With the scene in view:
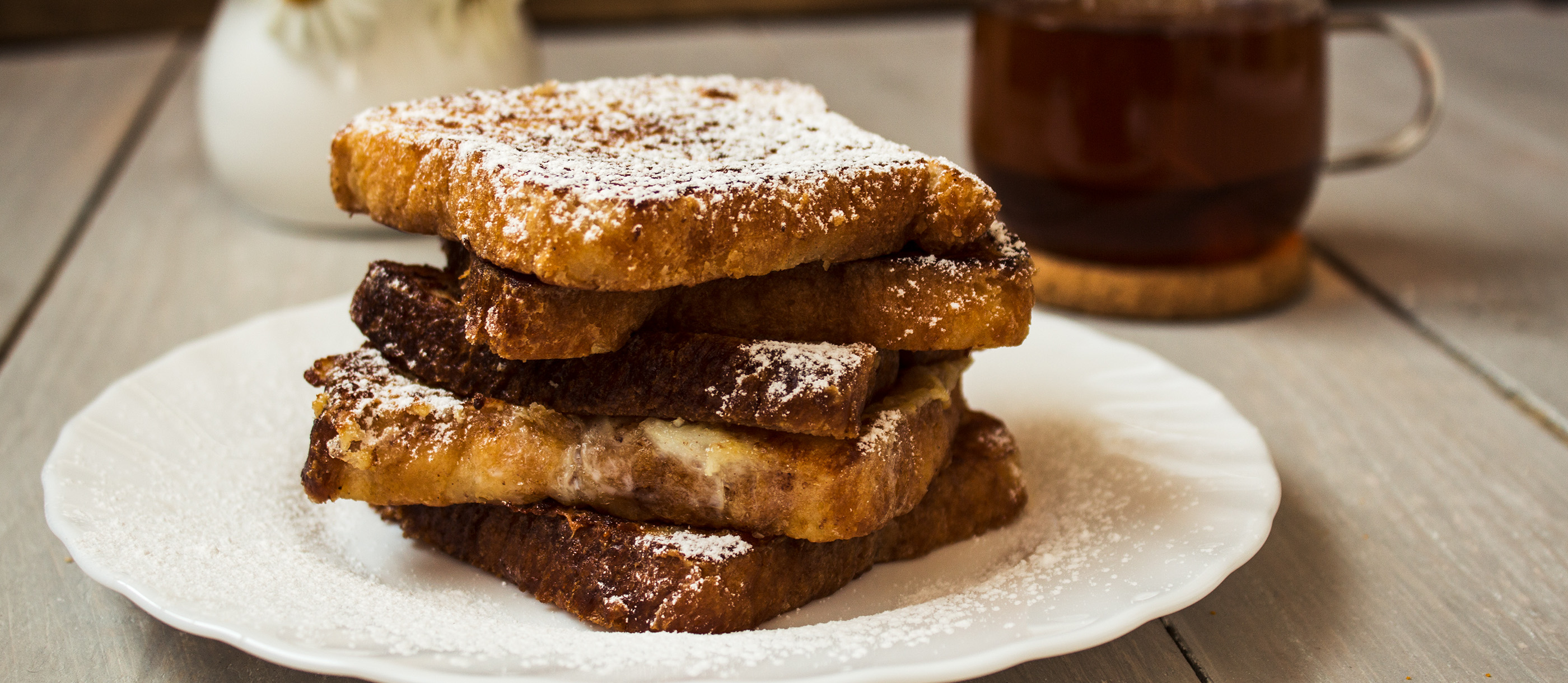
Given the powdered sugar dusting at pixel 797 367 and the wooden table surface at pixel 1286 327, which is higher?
the powdered sugar dusting at pixel 797 367

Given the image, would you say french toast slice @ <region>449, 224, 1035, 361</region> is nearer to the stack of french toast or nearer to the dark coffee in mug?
the stack of french toast

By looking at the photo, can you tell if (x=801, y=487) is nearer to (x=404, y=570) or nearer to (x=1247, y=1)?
(x=404, y=570)

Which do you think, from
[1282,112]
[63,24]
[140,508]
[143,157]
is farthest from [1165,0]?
[63,24]

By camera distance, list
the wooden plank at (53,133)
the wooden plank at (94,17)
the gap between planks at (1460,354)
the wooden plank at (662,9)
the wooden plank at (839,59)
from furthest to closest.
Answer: the wooden plank at (662,9), the wooden plank at (94,17), the wooden plank at (839,59), the wooden plank at (53,133), the gap between planks at (1460,354)

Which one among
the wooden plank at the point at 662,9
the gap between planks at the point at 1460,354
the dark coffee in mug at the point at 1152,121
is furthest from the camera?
Answer: the wooden plank at the point at 662,9

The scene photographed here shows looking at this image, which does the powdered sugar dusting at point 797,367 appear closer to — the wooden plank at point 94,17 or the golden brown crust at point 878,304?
the golden brown crust at point 878,304

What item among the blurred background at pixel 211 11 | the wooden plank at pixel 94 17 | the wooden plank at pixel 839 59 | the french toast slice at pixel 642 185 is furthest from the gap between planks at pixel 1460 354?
the wooden plank at pixel 94 17

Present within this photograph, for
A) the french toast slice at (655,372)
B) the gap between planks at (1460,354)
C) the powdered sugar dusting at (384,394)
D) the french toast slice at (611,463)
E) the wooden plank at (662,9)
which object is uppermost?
the french toast slice at (655,372)

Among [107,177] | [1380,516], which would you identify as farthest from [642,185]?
[107,177]
